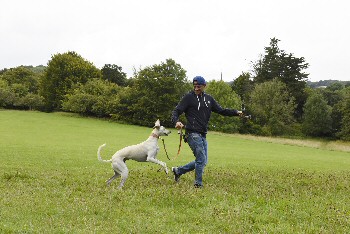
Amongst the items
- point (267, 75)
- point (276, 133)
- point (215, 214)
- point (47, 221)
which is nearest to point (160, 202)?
point (215, 214)

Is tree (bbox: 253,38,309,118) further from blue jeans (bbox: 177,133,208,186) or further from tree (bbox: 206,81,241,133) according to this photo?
blue jeans (bbox: 177,133,208,186)

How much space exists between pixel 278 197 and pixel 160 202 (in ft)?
9.99

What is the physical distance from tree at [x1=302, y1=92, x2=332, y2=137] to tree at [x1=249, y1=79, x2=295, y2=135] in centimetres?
350

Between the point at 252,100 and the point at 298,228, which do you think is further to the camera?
the point at 252,100

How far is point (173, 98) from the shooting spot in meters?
72.3

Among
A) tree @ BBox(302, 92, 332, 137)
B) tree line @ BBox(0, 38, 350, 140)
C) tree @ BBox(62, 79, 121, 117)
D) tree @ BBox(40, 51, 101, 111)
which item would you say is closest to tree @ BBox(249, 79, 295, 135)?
tree line @ BBox(0, 38, 350, 140)

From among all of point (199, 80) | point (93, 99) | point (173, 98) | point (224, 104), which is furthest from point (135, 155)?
point (224, 104)

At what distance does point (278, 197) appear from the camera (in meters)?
9.31

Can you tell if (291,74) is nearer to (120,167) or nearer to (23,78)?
(23,78)

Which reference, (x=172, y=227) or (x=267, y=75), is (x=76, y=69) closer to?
(x=267, y=75)

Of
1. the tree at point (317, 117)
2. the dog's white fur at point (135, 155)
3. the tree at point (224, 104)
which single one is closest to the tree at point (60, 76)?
the tree at point (224, 104)

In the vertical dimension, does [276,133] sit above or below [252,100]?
below

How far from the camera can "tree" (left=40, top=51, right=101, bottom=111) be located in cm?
8419

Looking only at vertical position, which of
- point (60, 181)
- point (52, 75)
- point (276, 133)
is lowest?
point (276, 133)
